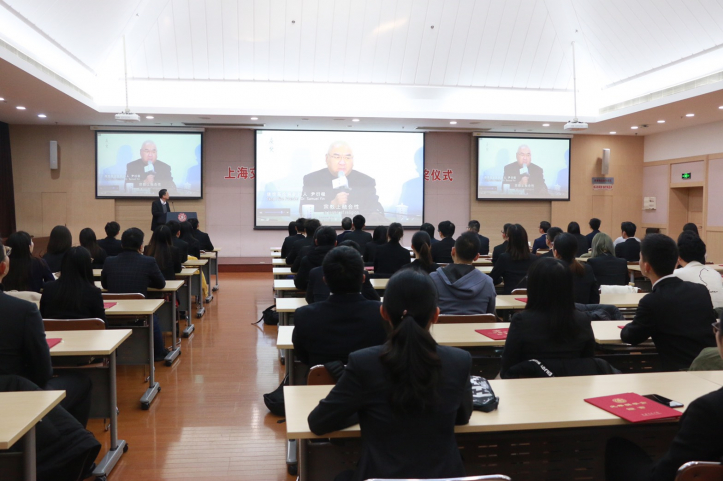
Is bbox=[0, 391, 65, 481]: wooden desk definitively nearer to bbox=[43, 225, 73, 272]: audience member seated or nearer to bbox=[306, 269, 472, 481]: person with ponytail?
bbox=[306, 269, 472, 481]: person with ponytail

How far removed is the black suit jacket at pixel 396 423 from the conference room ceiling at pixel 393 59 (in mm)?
8036

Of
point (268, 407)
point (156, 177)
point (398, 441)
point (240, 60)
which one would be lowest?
point (268, 407)

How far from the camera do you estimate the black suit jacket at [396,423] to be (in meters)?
1.67

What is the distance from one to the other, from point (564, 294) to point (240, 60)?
8.91m

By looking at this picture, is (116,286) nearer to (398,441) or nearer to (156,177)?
(398,441)

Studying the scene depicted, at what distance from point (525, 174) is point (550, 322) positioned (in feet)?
34.3

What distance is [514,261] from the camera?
5.18 metres

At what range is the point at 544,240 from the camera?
347 inches

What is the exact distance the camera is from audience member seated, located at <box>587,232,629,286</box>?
5863 mm

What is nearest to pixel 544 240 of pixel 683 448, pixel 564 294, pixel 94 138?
pixel 564 294

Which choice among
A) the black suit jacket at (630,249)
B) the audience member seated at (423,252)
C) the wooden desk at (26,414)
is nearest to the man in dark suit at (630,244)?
the black suit jacket at (630,249)

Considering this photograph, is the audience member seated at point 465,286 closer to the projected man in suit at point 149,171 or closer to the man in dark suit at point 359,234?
the man in dark suit at point 359,234

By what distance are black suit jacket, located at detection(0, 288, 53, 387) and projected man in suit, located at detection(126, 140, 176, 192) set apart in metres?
9.51

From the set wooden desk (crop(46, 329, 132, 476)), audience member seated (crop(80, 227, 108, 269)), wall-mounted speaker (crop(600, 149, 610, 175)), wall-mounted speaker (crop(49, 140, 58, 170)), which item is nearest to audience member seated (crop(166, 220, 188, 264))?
audience member seated (crop(80, 227, 108, 269))
